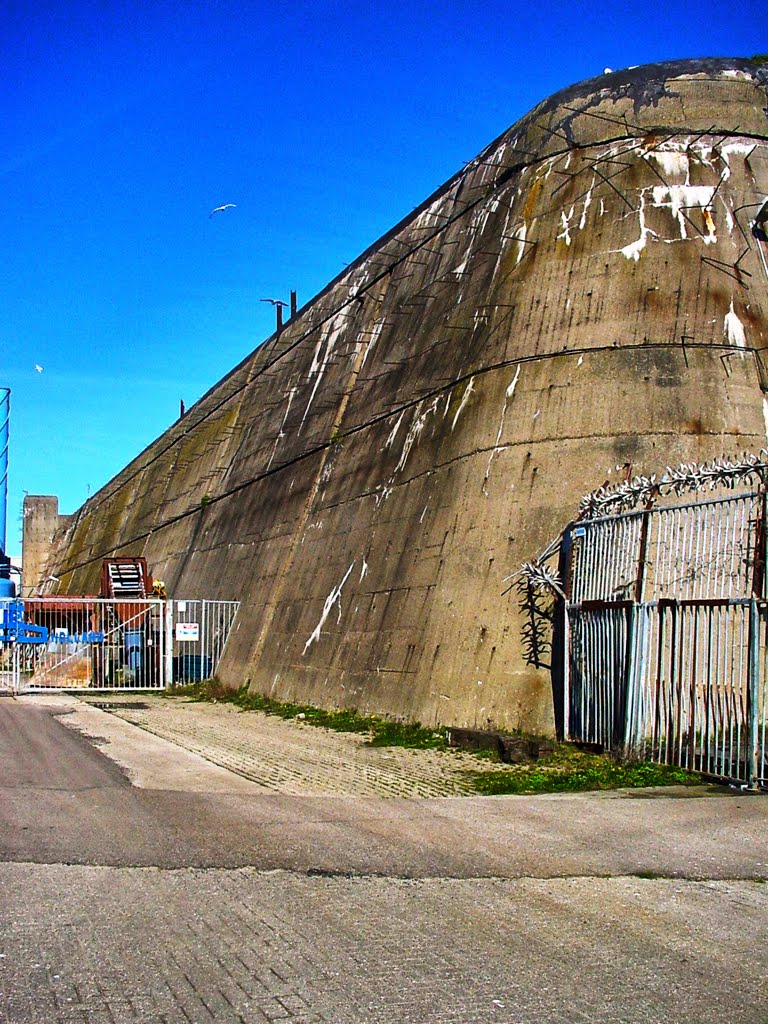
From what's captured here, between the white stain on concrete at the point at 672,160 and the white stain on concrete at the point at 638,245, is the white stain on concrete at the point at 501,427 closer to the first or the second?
the white stain on concrete at the point at 638,245

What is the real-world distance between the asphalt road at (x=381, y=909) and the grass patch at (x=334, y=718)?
4439 mm

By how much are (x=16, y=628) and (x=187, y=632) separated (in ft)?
12.3

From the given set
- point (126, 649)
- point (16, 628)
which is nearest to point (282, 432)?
point (126, 649)

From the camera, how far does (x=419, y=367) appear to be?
19.3 meters

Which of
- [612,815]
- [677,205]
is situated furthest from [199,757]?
[677,205]

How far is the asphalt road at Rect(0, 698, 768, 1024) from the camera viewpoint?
13.6 ft

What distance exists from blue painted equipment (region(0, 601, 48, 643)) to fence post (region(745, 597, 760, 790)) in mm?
17723

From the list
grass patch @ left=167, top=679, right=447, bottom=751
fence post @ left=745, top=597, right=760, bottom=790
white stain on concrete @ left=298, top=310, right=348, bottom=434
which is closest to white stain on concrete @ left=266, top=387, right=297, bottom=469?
white stain on concrete @ left=298, top=310, right=348, bottom=434

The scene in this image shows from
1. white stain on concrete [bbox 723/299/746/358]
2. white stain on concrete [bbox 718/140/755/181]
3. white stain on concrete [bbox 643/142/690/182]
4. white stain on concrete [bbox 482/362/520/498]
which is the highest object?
white stain on concrete [bbox 718/140/755/181]

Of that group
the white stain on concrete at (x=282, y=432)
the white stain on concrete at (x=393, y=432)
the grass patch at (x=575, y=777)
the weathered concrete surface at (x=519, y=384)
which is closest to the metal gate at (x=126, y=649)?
the weathered concrete surface at (x=519, y=384)

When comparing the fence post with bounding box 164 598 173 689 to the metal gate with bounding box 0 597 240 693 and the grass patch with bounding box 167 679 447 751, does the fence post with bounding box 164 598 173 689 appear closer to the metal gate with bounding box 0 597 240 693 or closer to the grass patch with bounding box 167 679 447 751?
the metal gate with bounding box 0 597 240 693

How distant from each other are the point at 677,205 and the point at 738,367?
2.97 meters

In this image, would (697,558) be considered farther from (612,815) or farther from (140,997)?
(140,997)

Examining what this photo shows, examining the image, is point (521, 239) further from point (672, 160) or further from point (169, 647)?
point (169, 647)
